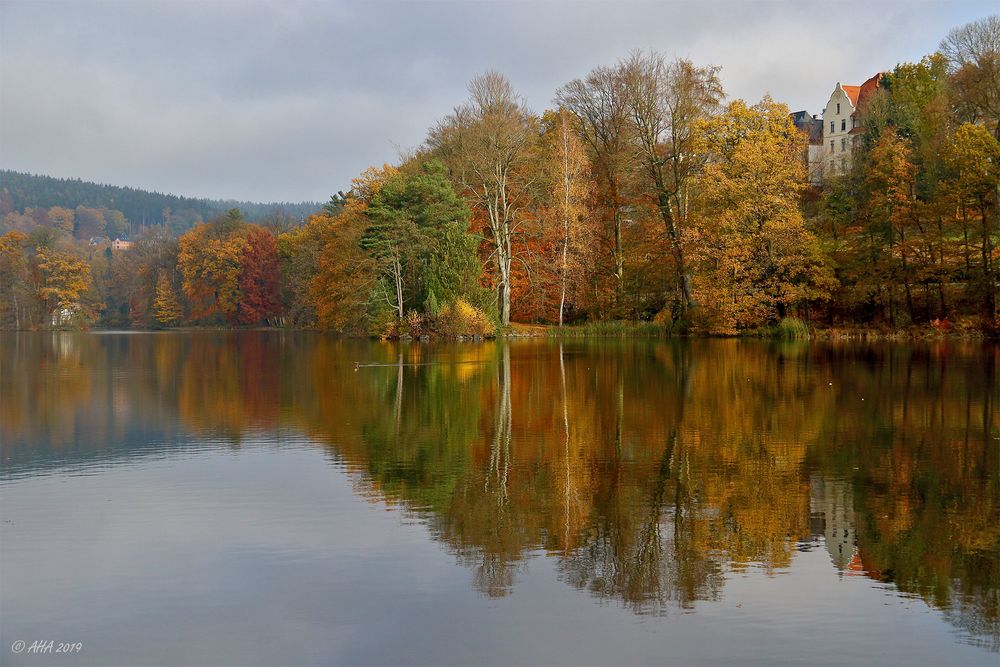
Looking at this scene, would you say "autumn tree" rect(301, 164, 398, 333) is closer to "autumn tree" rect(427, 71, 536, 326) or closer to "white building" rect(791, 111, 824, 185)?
"autumn tree" rect(427, 71, 536, 326)

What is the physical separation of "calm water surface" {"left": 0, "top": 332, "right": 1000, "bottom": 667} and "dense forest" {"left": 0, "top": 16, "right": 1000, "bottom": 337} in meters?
26.4

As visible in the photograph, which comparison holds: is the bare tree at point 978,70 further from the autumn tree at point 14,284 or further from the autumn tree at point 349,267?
the autumn tree at point 14,284

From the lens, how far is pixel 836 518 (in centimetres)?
854

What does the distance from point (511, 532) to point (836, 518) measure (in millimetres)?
3249

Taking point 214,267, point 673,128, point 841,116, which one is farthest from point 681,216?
point 214,267

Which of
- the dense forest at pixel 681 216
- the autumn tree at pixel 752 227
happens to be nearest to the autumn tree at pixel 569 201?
the dense forest at pixel 681 216

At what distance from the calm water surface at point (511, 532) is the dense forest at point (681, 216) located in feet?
86.8

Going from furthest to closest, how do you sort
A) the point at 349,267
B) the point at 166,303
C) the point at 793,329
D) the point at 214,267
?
the point at 166,303
the point at 214,267
the point at 349,267
the point at 793,329

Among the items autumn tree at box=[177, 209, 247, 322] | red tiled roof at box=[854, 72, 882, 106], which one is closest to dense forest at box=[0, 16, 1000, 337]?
red tiled roof at box=[854, 72, 882, 106]

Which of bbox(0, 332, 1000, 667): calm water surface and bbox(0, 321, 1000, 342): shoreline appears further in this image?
bbox(0, 321, 1000, 342): shoreline

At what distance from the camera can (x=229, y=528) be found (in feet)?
28.3

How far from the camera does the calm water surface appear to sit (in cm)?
580

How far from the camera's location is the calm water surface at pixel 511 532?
19.0 feet

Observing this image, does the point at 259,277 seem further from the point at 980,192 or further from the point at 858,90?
the point at 980,192
